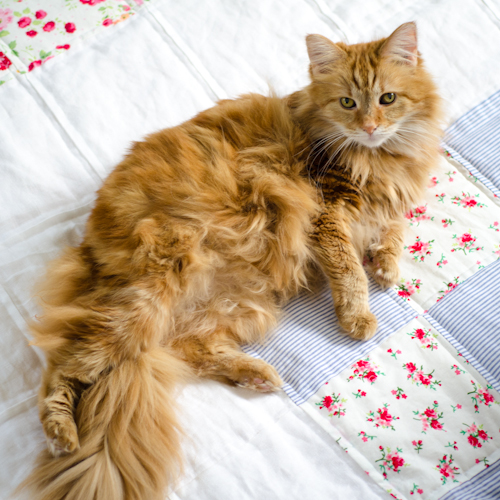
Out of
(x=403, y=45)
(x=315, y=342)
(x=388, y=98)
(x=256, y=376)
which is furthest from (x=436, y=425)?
(x=403, y=45)

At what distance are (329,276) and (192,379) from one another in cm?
57

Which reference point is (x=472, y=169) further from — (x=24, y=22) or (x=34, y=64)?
(x=24, y=22)

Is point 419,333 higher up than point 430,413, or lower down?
higher up

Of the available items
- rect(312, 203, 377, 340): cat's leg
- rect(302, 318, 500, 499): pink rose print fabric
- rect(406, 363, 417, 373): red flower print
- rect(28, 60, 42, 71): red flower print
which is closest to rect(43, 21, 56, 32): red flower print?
rect(28, 60, 42, 71): red flower print

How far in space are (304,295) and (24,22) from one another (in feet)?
6.10

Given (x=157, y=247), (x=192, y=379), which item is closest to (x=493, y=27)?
(x=157, y=247)

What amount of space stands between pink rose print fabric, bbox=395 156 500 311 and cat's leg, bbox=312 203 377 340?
178 millimetres

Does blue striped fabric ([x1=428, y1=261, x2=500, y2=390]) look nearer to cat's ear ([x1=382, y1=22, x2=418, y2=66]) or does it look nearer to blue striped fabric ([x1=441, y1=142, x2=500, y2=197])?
blue striped fabric ([x1=441, y1=142, x2=500, y2=197])

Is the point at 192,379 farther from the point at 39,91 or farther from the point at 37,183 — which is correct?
the point at 39,91

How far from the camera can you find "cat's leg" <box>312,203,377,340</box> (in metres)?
1.54

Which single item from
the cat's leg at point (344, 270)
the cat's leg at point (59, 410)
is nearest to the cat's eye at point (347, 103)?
the cat's leg at point (344, 270)

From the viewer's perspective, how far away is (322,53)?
1.62 metres

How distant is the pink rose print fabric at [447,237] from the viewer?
1640mm

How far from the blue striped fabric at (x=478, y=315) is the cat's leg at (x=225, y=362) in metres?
0.59
